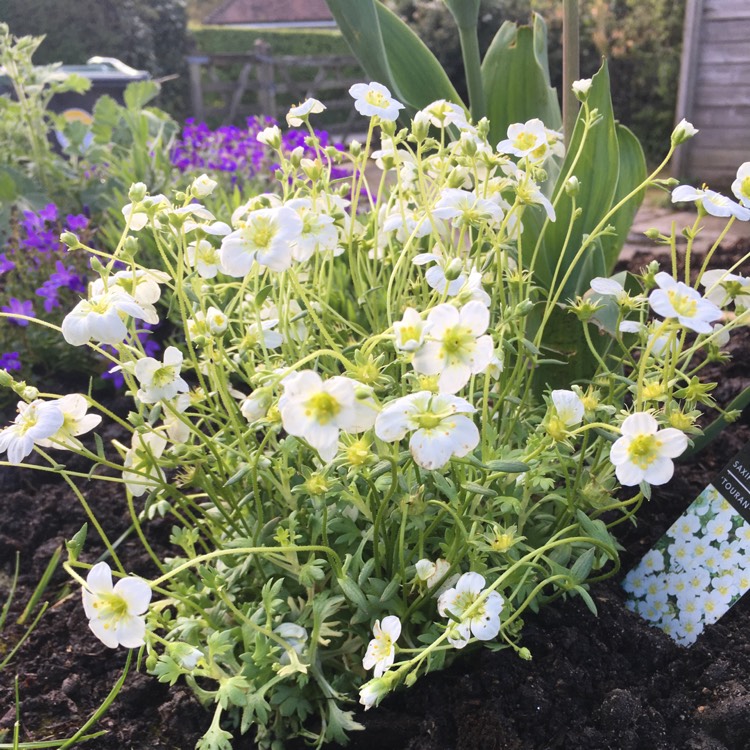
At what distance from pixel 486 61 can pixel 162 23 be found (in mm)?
8739

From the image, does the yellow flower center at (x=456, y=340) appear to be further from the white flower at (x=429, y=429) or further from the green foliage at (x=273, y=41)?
the green foliage at (x=273, y=41)

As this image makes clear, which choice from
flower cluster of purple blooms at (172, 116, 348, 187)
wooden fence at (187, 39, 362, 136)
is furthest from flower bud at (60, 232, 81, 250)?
wooden fence at (187, 39, 362, 136)

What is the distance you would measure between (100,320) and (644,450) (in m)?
0.56

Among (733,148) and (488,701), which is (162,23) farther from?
(488,701)

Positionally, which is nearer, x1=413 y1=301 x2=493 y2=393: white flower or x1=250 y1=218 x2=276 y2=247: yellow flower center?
x1=413 y1=301 x2=493 y2=393: white flower

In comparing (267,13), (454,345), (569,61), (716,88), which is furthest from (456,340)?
(267,13)

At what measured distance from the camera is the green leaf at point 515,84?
4.83ft

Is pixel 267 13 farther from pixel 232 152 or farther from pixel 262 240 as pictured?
pixel 262 240

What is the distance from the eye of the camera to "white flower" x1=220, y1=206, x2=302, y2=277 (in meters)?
0.81

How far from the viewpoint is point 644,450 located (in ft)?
2.54

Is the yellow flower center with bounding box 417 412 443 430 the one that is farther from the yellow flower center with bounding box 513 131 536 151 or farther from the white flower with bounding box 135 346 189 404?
the yellow flower center with bounding box 513 131 536 151

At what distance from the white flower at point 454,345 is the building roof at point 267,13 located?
20278mm

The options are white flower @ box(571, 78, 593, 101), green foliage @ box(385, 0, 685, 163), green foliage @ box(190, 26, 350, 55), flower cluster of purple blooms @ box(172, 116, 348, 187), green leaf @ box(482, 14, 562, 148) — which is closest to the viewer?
white flower @ box(571, 78, 593, 101)

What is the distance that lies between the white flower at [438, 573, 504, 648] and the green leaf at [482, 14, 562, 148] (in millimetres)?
946
